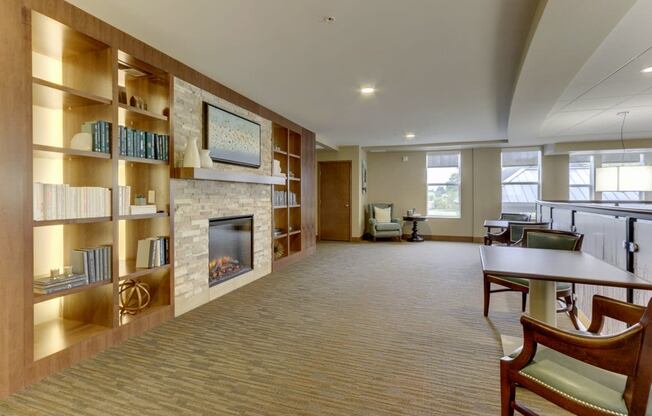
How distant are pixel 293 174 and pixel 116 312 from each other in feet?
12.9

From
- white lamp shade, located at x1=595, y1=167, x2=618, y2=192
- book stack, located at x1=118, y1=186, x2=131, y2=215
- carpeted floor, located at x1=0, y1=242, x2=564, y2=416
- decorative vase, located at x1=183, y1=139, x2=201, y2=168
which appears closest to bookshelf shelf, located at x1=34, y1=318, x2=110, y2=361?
carpeted floor, located at x1=0, y1=242, x2=564, y2=416

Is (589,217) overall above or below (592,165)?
below

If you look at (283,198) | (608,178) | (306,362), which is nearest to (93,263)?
(306,362)

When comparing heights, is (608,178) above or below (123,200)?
above

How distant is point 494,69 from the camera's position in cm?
349

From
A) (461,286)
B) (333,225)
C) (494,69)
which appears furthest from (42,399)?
(333,225)

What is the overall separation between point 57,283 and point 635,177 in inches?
267

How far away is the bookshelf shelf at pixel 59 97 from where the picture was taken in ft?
7.55

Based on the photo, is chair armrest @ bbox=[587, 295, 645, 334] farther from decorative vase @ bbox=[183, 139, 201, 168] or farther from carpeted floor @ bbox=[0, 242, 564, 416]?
decorative vase @ bbox=[183, 139, 201, 168]

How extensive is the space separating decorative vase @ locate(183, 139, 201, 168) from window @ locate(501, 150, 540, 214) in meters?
7.79

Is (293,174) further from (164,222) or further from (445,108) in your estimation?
(164,222)

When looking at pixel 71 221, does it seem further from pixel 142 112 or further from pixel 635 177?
pixel 635 177

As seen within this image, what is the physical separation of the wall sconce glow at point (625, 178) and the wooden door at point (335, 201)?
202 inches

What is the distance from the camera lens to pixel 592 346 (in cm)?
119
